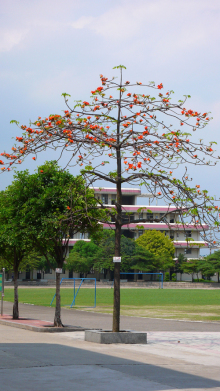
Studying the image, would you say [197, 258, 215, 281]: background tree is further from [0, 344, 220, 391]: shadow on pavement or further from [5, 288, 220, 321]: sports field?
[0, 344, 220, 391]: shadow on pavement

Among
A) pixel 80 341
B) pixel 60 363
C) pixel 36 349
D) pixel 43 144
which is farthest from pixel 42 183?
pixel 60 363

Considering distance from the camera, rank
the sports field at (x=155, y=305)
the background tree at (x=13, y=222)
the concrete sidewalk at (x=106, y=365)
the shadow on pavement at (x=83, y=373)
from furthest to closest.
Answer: the sports field at (x=155, y=305) → the background tree at (x=13, y=222) → the concrete sidewalk at (x=106, y=365) → the shadow on pavement at (x=83, y=373)

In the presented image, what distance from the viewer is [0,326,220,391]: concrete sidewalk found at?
841 cm

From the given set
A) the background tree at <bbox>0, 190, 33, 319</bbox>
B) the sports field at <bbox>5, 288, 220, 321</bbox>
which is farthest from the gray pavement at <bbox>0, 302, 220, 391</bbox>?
the sports field at <bbox>5, 288, 220, 321</bbox>

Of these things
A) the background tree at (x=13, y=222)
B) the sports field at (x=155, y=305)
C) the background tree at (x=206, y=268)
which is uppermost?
the background tree at (x=13, y=222)

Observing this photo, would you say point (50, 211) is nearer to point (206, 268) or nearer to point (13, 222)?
point (13, 222)

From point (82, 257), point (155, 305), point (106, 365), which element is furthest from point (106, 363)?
point (82, 257)

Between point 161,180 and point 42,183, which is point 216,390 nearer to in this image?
point 161,180

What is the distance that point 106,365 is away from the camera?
10.5 meters

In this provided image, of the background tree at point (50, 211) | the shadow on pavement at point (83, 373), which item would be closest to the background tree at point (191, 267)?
the background tree at point (50, 211)

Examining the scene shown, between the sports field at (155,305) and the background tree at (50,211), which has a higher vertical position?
the background tree at (50,211)

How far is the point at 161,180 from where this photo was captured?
47.9ft

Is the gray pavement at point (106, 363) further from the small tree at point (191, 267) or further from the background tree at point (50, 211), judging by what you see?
the small tree at point (191, 267)

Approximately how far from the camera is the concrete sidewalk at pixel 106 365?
8.41 metres
